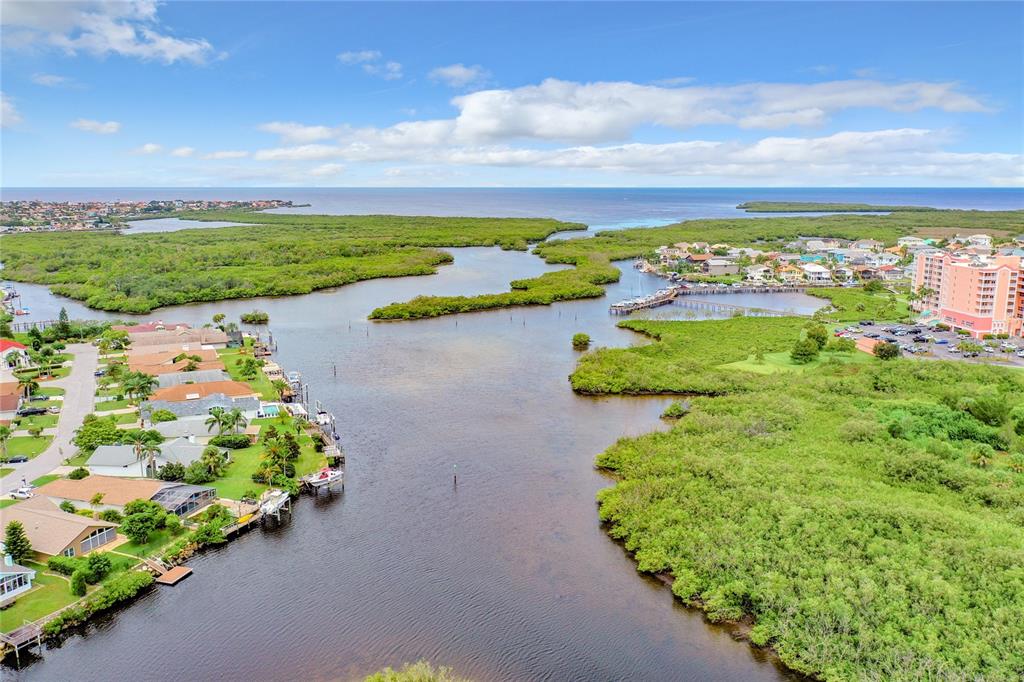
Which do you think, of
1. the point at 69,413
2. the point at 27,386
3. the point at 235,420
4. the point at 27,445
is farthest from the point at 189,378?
the point at 235,420

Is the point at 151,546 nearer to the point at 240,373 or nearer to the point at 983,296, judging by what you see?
the point at 240,373

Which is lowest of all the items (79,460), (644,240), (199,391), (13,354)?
(79,460)

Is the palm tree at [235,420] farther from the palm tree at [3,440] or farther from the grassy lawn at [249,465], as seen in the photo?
the palm tree at [3,440]

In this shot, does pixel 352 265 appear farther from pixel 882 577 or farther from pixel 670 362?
pixel 882 577

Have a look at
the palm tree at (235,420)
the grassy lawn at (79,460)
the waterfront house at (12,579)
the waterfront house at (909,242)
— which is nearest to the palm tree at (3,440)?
the grassy lawn at (79,460)

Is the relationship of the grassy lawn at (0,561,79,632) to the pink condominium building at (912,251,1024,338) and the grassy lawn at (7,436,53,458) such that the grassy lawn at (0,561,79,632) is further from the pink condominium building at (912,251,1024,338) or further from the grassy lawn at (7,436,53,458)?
the pink condominium building at (912,251,1024,338)

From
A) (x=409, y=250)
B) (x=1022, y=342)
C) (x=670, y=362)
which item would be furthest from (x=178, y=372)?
(x=409, y=250)

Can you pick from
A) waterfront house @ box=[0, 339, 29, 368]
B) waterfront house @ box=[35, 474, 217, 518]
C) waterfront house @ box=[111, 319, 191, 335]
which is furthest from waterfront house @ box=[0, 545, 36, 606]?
waterfront house @ box=[111, 319, 191, 335]
